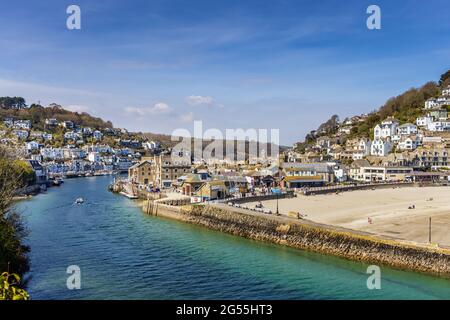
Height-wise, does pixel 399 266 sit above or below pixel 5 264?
below

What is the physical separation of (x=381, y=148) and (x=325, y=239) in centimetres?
5060

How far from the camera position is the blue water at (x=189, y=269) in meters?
14.5

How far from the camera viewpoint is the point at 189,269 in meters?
17.4

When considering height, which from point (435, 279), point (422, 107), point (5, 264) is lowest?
point (435, 279)

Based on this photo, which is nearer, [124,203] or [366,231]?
[366,231]

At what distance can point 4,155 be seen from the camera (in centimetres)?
2475

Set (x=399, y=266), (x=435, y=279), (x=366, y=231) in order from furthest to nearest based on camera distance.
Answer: (x=366, y=231), (x=399, y=266), (x=435, y=279)

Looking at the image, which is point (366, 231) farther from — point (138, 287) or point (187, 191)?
point (187, 191)

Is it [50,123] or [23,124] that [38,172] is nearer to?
[23,124]

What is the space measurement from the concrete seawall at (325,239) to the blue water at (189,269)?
0.65m

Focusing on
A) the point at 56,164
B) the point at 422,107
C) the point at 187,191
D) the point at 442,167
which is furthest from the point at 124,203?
the point at 422,107

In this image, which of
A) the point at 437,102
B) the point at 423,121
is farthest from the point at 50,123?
the point at 437,102

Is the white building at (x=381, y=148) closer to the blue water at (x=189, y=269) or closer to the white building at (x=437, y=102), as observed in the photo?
the white building at (x=437, y=102)
